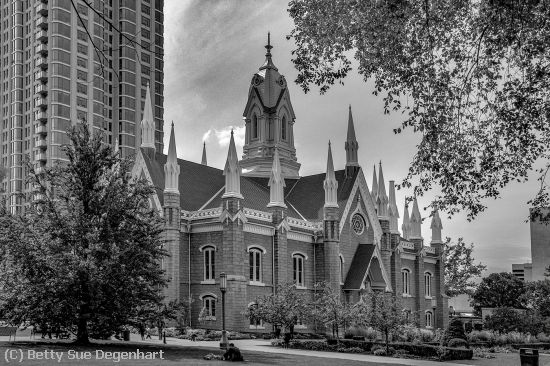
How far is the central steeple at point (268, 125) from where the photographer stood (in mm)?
59219

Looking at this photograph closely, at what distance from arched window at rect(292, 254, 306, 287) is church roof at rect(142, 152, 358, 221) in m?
4.11

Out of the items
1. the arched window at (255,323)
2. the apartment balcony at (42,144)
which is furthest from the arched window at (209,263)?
the apartment balcony at (42,144)

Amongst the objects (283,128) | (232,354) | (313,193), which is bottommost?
(232,354)

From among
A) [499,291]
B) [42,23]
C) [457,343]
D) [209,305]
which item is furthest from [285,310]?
[42,23]

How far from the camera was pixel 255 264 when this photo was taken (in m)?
46.9

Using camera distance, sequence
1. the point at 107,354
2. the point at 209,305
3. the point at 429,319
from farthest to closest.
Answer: the point at 429,319
the point at 209,305
the point at 107,354

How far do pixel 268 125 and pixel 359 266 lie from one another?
14.8m

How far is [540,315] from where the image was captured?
55.3 m

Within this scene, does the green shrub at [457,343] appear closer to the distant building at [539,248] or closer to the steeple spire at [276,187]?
the steeple spire at [276,187]

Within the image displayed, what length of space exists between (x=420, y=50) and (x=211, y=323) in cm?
3318

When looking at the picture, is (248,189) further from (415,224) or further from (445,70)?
(445,70)

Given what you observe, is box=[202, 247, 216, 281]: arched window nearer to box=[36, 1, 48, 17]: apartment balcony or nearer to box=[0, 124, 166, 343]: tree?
box=[0, 124, 166, 343]: tree

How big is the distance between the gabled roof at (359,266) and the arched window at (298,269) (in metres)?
3.92

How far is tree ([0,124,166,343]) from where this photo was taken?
2553 cm
